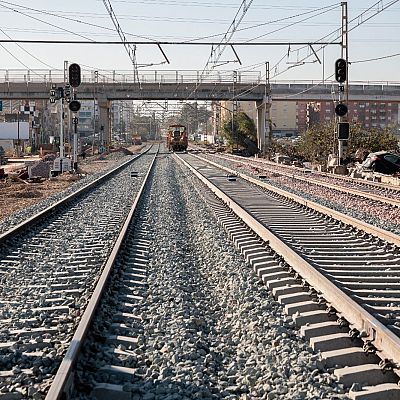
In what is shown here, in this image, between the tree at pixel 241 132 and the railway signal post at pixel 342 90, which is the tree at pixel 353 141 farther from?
the tree at pixel 241 132

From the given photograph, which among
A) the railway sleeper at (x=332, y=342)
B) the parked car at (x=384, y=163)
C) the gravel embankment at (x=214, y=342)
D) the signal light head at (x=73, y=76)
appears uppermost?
the signal light head at (x=73, y=76)

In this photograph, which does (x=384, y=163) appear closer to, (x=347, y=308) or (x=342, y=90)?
(x=342, y=90)

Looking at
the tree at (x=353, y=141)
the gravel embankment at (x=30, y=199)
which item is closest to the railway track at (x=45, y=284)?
the gravel embankment at (x=30, y=199)

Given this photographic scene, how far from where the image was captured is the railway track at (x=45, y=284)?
5.41 meters

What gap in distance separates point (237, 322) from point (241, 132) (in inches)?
2929

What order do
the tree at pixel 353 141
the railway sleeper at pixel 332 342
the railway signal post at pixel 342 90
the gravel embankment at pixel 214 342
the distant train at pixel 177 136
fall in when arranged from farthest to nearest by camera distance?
the distant train at pixel 177 136
the tree at pixel 353 141
the railway signal post at pixel 342 90
the gravel embankment at pixel 214 342
the railway sleeper at pixel 332 342

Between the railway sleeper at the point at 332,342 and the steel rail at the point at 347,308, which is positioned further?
the steel rail at the point at 347,308

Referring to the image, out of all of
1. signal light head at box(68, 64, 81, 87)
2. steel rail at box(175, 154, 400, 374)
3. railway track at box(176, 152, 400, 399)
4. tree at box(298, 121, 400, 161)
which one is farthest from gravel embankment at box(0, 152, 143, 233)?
tree at box(298, 121, 400, 161)

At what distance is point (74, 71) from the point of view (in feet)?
104

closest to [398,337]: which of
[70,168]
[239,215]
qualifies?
[239,215]

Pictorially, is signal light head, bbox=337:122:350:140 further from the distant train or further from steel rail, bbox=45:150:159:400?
the distant train

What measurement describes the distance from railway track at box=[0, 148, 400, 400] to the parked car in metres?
20.0

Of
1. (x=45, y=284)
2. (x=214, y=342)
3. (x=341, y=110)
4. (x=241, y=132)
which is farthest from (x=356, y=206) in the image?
(x=241, y=132)

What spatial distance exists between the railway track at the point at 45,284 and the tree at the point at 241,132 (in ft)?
Result: 207
